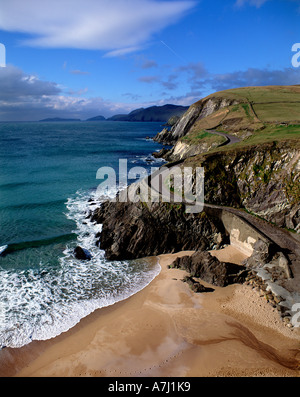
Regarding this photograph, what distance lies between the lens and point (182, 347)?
14.8 meters

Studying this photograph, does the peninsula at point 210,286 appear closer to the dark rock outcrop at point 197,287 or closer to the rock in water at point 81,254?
the dark rock outcrop at point 197,287

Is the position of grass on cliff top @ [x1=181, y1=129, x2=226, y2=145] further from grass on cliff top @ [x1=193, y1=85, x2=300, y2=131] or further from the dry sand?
the dry sand

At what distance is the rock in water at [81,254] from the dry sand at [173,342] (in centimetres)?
689

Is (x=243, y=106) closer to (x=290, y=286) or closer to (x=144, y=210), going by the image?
(x=144, y=210)

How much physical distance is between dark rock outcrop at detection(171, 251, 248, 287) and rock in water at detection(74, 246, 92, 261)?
28.6 ft

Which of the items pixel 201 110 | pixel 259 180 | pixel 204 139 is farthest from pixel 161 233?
pixel 201 110

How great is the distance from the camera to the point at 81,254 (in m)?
24.0

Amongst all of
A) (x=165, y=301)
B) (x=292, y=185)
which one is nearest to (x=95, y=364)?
(x=165, y=301)

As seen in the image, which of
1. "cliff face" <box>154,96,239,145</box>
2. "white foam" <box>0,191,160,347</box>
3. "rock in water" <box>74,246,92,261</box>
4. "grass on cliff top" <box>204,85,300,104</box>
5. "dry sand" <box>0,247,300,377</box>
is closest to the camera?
"dry sand" <box>0,247,300,377</box>

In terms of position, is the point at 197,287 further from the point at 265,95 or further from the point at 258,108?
the point at 265,95

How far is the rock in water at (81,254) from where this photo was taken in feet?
78.4

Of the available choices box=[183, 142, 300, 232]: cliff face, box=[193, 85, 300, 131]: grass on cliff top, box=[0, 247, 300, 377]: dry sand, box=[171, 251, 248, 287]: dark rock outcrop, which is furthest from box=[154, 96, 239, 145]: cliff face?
box=[0, 247, 300, 377]: dry sand

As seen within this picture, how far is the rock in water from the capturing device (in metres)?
23.9

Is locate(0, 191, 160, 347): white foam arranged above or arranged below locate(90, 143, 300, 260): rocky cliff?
below
